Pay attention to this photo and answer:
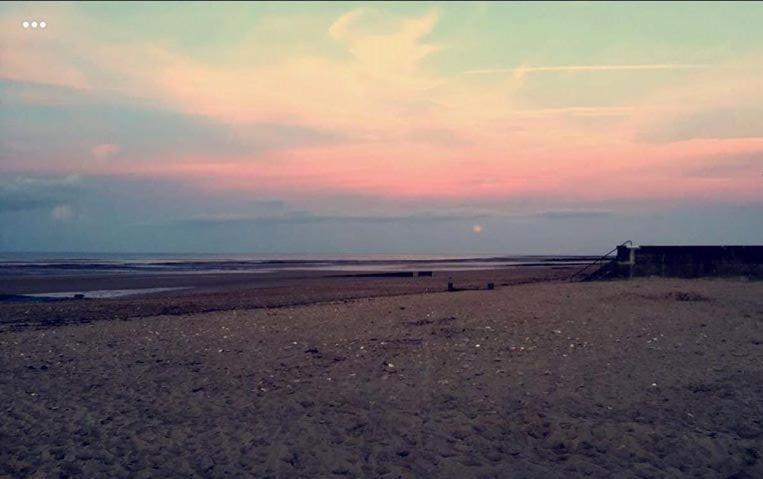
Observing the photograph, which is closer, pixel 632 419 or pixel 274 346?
pixel 632 419

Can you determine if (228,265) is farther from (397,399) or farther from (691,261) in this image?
(397,399)

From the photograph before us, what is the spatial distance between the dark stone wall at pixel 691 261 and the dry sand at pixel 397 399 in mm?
17275

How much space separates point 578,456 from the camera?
9.85 m

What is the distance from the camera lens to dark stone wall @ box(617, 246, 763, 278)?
35250 millimetres

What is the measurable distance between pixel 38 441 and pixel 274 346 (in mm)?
7057

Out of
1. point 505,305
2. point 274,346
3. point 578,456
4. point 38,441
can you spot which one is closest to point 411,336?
point 274,346

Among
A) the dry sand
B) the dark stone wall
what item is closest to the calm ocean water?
the dark stone wall

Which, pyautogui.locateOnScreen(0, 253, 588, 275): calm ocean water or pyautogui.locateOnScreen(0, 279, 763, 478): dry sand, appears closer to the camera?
pyautogui.locateOnScreen(0, 279, 763, 478): dry sand

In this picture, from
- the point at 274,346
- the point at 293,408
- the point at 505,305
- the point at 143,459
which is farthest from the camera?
the point at 505,305

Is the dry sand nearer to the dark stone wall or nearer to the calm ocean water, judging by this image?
the dark stone wall

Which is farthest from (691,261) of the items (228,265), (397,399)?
(228,265)

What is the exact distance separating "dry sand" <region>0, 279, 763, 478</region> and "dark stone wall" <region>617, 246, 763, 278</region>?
17.3 meters

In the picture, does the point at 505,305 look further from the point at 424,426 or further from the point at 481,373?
the point at 424,426

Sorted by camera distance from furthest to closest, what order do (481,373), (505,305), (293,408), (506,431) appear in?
(505,305) < (481,373) < (293,408) < (506,431)
